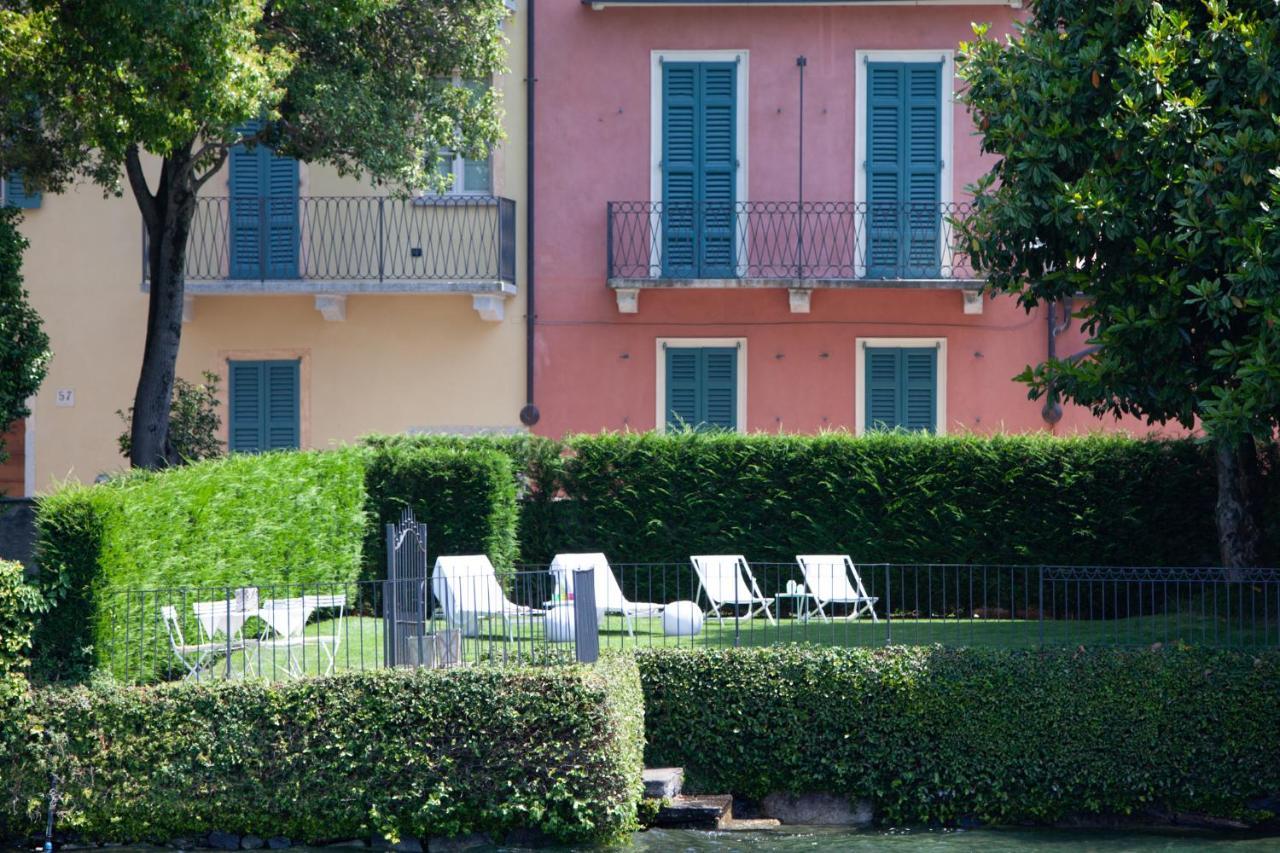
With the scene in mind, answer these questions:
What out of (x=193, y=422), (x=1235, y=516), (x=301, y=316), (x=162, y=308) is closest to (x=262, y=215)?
(x=301, y=316)

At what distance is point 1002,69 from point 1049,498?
5.49 metres

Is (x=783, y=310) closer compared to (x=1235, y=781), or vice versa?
(x=1235, y=781)

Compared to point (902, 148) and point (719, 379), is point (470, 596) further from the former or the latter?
point (902, 148)

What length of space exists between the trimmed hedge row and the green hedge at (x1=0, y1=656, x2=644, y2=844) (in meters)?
6.43

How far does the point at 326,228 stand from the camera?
860 inches

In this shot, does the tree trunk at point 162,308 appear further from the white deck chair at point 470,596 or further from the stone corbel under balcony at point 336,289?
the white deck chair at point 470,596

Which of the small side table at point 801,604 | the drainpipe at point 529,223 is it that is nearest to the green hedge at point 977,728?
the small side table at point 801,604

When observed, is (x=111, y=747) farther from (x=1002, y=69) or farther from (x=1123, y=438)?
(x=1123, y=438)

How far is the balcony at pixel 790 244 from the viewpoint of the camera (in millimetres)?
21766

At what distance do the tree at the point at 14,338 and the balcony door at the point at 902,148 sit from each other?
1095cm

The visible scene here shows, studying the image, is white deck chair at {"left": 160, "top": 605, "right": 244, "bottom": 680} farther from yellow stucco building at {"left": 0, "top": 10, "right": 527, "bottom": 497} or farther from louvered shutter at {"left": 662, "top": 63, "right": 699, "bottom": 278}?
louvered shutter at {"left": 662, "top": 63, "right": 699, "bottom": 278}

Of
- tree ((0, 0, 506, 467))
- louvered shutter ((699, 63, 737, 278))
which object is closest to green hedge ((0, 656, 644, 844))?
tree ((0, 0, 506, 467))

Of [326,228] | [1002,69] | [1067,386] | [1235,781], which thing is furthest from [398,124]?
[1235,781]

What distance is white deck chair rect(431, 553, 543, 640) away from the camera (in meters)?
14.6
